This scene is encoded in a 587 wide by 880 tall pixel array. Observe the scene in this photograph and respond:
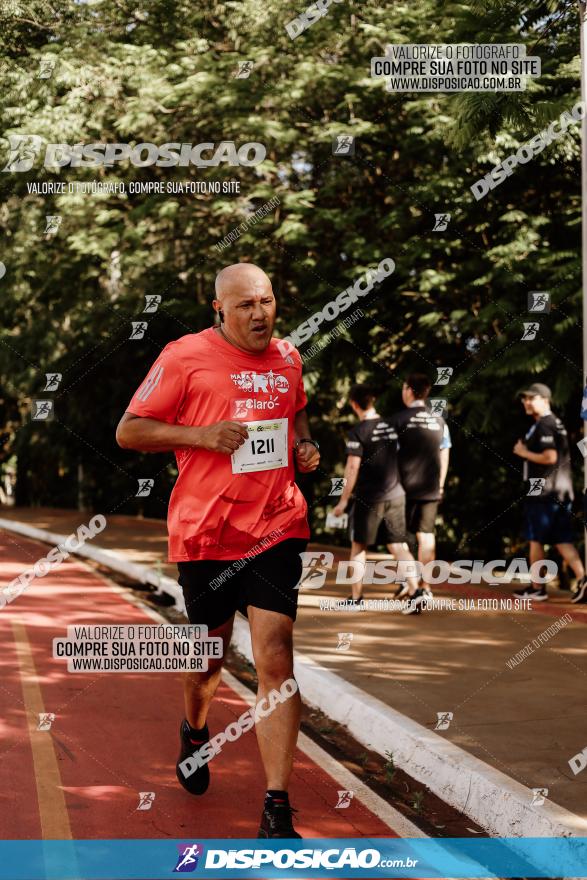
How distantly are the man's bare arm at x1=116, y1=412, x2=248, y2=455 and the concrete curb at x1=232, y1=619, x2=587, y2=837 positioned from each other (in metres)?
1.90

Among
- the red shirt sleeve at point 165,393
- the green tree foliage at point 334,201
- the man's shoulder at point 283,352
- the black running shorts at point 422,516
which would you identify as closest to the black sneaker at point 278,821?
the red shirt sleeve at point 165,393

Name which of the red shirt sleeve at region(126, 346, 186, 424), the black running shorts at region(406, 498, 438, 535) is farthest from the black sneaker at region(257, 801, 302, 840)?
the black running shorts at region(406, 498, 438, 535)

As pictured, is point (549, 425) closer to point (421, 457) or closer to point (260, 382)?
point (421, 457)

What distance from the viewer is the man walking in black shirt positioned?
10055 mm

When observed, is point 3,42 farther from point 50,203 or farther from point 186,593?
point 186,593

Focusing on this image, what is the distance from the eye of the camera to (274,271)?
15.6 m

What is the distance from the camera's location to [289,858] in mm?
Result: 4410

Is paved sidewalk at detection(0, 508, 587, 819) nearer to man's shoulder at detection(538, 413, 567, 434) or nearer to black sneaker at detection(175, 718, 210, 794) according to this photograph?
black sneaker at detection(175, 718, 210, 794)

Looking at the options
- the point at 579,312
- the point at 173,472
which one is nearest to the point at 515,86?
the point at 579,312

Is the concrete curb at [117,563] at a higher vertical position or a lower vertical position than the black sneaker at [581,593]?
lower

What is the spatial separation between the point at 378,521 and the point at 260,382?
5.52 meters

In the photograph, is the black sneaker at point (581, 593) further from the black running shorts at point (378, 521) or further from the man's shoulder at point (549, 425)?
the black running shorts at point (378, 521)

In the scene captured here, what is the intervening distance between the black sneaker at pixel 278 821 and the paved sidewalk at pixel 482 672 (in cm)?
120

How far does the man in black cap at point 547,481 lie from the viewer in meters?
10.3
